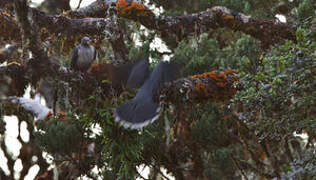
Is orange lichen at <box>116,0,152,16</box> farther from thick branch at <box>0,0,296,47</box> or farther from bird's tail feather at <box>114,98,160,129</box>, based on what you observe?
bird's tail feather at <box>114,98,160,129</box>

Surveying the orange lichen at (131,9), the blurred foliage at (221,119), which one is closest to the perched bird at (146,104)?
the blurred foliage at (221,119)

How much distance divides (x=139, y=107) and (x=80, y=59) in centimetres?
233

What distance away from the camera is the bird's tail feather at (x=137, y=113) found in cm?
380

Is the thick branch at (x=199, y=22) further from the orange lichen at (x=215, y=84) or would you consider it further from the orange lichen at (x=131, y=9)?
the orange lichen at (x=215, y=84)

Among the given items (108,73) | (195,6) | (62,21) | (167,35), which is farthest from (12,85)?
(195,6)

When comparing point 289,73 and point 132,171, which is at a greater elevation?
point 289,73

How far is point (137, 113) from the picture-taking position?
388 centimetres

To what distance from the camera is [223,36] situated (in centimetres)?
823

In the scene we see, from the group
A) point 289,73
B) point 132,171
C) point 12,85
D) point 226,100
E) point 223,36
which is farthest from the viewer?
point 223,36

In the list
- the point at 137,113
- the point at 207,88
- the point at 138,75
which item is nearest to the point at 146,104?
the point at 137,113

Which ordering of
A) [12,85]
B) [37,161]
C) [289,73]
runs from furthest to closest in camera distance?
[37,161] < [12,85] < [289,73]

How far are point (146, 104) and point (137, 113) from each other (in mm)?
153

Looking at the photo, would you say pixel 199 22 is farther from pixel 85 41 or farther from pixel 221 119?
pixel 85 41

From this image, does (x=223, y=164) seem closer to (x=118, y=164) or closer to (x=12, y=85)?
(x=118, y=164)
